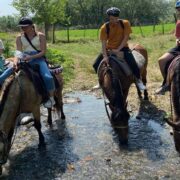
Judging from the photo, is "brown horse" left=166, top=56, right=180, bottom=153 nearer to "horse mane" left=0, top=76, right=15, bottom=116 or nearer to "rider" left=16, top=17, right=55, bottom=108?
"rider" left=16, top=17, right=55, bottom=108

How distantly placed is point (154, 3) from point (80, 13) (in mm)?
20152

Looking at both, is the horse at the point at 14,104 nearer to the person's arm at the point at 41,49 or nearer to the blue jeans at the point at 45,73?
the blue jeans at the point at 45,73

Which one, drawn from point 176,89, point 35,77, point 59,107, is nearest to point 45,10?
point 59,107

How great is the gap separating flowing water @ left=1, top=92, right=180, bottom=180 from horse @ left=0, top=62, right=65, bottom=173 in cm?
51

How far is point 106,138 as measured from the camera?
748 centimetres

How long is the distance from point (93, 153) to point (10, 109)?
176cm

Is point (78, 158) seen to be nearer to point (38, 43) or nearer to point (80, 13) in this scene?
point (38, 43)

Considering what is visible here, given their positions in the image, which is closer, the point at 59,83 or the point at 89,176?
the point at 89,176

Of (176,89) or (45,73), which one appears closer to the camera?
(176,89)

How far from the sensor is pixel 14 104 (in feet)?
20.1

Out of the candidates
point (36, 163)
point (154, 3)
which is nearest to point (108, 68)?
point (36, 163)

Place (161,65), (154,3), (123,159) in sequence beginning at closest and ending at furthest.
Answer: (123,159) → (161,65) → (154,3)

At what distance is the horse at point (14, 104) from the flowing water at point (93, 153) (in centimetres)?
51

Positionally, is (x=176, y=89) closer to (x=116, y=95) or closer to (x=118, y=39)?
(x=116, y=95)
